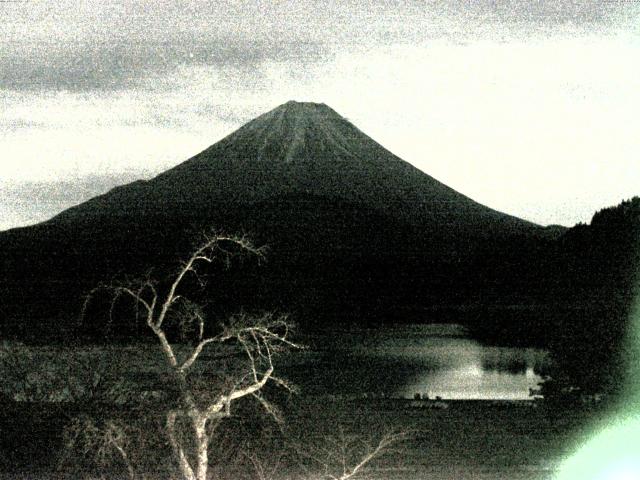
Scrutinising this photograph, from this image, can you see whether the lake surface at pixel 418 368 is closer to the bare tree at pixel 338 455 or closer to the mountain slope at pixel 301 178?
the bare tree at pixel 338 455

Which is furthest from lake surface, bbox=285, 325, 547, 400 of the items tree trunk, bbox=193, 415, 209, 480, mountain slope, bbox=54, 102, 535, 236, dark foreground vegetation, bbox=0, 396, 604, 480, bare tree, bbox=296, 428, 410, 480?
mountain slope, bbox=54, 102, 535, 236

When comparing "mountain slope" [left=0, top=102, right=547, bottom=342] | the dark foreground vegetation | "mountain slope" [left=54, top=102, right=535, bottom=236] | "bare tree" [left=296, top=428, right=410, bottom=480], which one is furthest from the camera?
"mountain slope" [left=54, top=102, right=535, bottom=236]

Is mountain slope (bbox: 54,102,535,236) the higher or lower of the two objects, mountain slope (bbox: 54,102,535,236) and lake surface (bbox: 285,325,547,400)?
the higher

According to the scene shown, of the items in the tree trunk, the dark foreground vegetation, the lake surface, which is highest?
the tree trunk

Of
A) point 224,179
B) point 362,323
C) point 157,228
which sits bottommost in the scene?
point 362,323

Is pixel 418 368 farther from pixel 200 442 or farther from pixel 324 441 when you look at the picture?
pixel 200 442

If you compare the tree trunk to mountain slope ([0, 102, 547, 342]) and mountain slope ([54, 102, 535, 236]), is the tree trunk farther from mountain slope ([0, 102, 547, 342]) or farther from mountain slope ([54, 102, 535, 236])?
mountain slope ([54, 102, 535, 236])

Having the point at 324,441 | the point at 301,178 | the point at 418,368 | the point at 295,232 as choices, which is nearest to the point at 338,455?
the point at 324,441

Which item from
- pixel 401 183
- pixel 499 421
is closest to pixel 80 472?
pixel 499 421

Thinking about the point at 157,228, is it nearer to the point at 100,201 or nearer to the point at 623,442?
the point at 100,201
